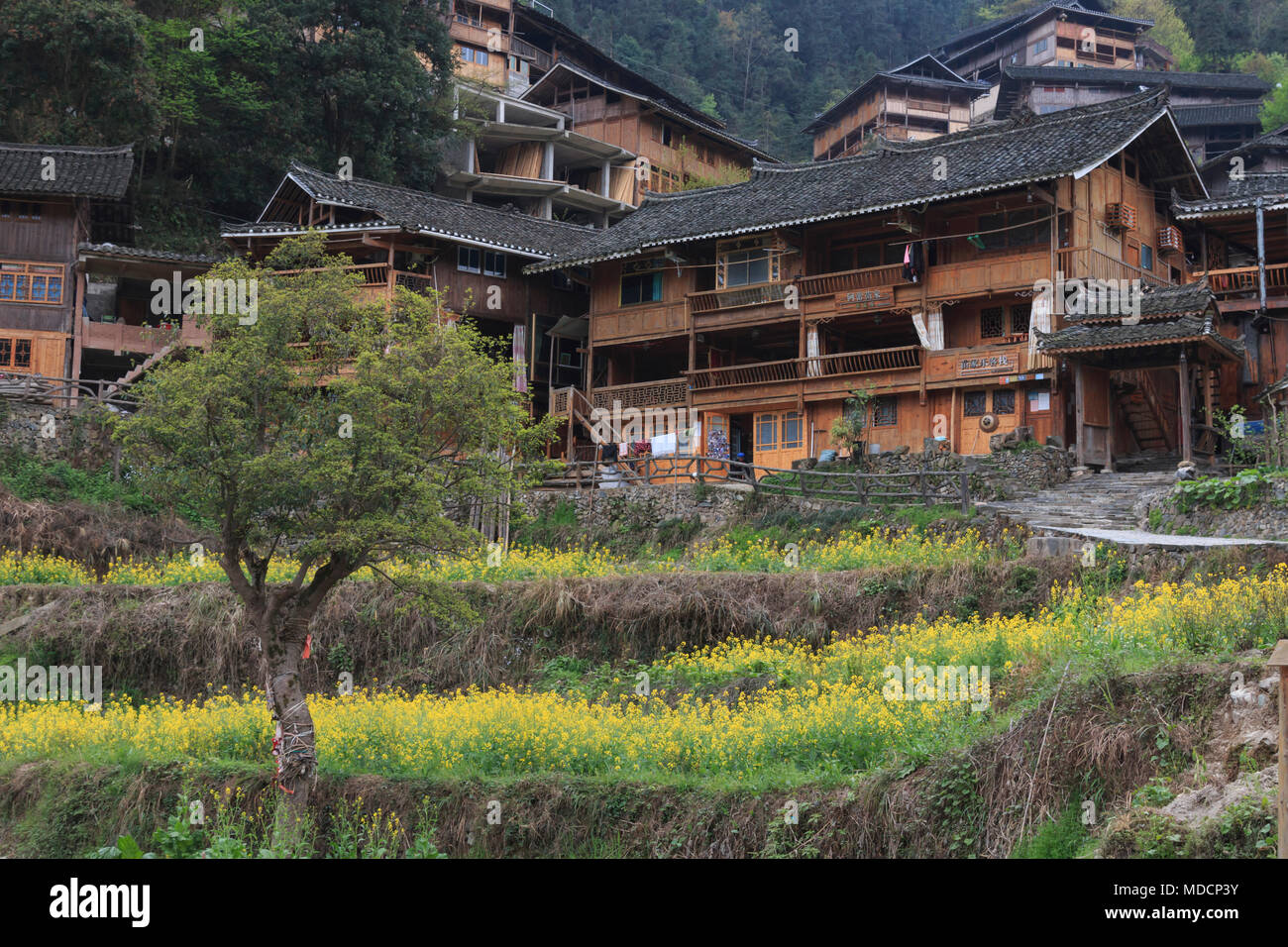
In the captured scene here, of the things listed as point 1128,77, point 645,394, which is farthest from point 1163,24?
point 645,394

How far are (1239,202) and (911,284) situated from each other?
984 centimetres

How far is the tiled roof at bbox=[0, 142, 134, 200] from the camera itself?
3581cm

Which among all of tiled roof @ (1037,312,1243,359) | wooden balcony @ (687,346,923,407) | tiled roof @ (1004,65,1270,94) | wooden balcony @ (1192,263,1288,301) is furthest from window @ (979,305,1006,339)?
tiled roof @ (1004,65,1270,94)

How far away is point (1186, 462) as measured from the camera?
27.6 meters

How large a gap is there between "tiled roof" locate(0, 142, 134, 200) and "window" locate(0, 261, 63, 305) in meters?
2.06

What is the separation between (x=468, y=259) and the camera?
38906 mm

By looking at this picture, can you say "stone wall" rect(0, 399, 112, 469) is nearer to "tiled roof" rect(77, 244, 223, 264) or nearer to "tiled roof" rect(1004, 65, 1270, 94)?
"tiled roof" rect(77, 244, 223, 264)

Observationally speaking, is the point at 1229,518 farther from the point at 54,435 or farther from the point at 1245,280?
the point at 54,435

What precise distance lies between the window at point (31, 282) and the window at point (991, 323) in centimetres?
2569

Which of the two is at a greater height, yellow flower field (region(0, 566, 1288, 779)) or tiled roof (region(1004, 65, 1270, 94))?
tiled roof (region(1004, 65, 1270, 94))

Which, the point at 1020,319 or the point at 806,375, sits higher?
the point at 1020,319

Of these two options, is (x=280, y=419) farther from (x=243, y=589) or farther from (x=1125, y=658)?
(x=1125, y=658)

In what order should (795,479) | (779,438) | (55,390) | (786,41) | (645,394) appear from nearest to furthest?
(795,479) < (55,390) < (779,438) < (645,394) < (786,41)
